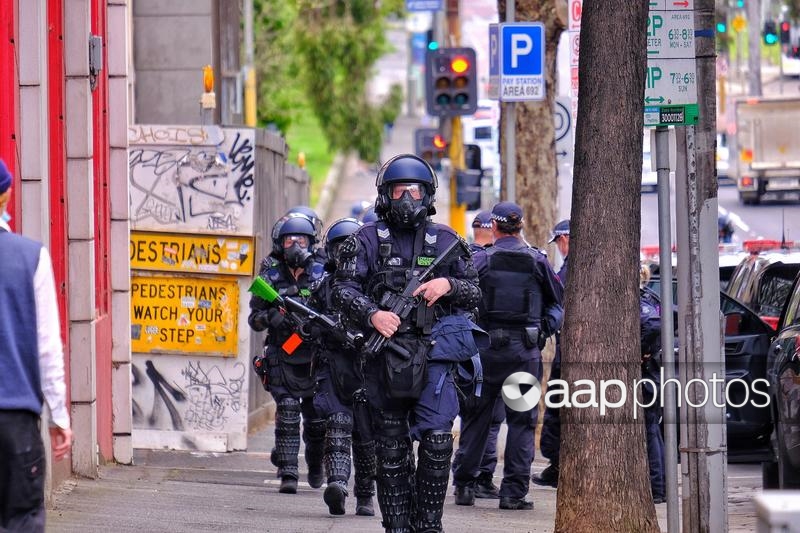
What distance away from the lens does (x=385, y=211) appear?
778cm

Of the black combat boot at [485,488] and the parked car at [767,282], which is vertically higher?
the parked car at [767,282]

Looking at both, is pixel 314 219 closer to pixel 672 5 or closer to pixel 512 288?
pixel 512 288

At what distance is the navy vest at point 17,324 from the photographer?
5.50 m

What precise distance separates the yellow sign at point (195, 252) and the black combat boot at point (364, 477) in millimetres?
3947

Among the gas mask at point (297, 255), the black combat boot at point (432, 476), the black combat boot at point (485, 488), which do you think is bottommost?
the black combat boot at point (485, 488)

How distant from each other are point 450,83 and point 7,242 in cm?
1401

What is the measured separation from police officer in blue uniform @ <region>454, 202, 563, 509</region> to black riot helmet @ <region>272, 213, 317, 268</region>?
4.09ft

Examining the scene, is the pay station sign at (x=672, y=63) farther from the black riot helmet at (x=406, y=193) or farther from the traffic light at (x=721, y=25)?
the traffic light at (x=721, y=25)

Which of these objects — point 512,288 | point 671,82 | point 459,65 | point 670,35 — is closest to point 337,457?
point 512,288

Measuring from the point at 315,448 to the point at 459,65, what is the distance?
926cm

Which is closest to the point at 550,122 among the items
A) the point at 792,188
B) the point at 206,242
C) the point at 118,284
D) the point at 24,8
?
the point at 206,242

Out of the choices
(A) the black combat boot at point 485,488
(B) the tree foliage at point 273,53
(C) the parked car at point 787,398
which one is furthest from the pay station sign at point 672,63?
(B) the tree foliage at point 273,53

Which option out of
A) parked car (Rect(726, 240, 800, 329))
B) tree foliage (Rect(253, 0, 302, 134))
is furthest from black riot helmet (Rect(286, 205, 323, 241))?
tree foliage (Rect(253, 0, 302, 134))

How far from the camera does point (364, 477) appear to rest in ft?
30.7
